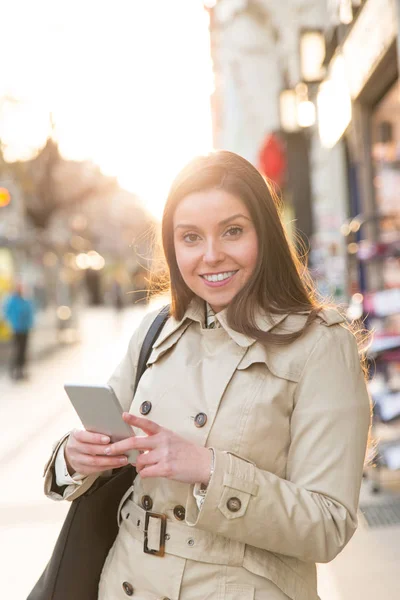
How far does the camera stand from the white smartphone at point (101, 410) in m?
1.54

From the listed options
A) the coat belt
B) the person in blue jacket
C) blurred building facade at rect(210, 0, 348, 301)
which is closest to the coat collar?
the coat belt

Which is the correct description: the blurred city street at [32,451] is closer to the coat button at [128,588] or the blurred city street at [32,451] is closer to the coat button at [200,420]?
the coat button at [128,588]

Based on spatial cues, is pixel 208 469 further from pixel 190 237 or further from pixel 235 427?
pixel 190 237

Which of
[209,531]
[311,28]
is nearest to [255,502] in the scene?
[209,531]

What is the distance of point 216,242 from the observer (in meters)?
1.75

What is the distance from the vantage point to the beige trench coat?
1.51 metres

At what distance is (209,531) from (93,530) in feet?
1.39

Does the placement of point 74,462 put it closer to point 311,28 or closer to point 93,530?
point 93,530

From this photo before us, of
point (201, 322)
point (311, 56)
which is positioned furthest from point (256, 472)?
point (311, 56)

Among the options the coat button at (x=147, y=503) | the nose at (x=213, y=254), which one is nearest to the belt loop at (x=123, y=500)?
the coat button at (x=147, y=503)

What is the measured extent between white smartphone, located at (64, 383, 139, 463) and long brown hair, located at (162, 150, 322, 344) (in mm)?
357

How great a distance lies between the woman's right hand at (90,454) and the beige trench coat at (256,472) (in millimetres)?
136

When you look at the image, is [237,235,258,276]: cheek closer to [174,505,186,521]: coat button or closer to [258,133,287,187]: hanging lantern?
[174,505,186,521]: coat button

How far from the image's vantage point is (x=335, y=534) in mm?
1532
